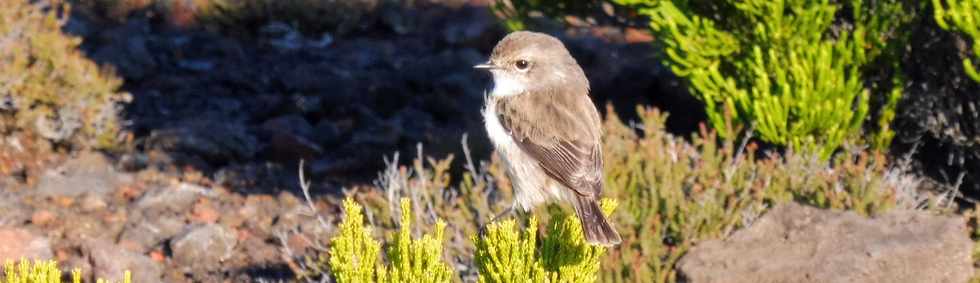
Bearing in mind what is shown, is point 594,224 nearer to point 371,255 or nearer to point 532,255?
point 532,255

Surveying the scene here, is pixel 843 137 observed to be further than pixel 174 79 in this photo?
No

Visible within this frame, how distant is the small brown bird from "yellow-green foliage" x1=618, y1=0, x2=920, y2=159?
6.93 ft

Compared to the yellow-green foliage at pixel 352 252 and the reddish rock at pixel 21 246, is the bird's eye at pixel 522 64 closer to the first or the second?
the yellow-green foliage at pixel 352 252

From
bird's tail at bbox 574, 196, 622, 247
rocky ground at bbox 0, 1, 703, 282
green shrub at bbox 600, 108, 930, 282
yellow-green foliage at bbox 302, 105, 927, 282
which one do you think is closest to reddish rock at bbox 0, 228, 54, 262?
rocky ground at bbox 0, 1, 703, 282

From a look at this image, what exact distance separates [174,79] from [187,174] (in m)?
2.66

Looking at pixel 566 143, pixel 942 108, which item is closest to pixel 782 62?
pixel 942 108

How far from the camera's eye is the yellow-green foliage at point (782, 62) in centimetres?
834

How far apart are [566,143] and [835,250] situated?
1.60 m

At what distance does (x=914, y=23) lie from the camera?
8398 millimetres

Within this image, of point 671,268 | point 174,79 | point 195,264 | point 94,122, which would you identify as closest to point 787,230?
point 671,268

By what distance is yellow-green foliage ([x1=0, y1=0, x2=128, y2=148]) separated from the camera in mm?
9641

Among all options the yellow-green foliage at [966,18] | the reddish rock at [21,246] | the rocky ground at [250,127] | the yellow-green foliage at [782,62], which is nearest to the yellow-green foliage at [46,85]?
the rocky ground at [250,127]

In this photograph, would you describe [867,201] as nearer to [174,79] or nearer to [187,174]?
[187,174]

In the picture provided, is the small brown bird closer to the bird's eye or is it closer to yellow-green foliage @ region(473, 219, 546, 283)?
the bird's eye
